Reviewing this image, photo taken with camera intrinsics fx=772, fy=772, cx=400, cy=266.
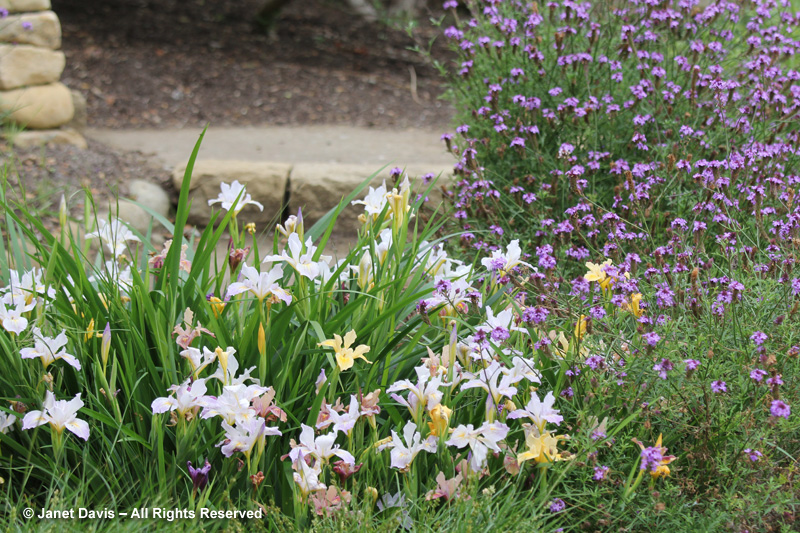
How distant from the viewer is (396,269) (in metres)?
2.29

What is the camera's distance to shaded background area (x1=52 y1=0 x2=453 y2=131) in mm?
7281

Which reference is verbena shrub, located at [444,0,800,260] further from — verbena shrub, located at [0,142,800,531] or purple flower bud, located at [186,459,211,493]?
purple flower bud, located at [186,459,211,493]

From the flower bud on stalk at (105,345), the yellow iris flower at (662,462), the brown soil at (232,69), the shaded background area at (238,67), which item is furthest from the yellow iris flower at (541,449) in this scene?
the shaded background area at (238,67)

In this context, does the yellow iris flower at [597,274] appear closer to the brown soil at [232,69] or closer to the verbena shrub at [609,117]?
the verbena shrub at [609,117]

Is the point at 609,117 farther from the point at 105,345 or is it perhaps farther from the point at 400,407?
the point at 105,345

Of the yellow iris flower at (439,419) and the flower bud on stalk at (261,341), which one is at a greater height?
the flower bud on stalk at (261,341)

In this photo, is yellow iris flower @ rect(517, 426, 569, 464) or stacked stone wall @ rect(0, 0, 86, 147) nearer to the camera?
yellow iris flower @ rect(517, 426, 569, 464)

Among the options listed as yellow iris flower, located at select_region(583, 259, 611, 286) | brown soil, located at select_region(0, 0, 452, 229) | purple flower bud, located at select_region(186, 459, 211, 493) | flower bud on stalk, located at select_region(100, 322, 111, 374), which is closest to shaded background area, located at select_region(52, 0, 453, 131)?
brown soil, located at select_region(0, 0, 452, 229)

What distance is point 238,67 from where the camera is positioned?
8.28 meters

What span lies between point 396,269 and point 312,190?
8.59ft

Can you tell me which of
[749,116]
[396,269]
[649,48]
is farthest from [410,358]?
[649,48]

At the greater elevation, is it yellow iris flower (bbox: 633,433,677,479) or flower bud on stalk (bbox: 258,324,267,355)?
flower bud on stalk (bbox: 258,324,267,355)

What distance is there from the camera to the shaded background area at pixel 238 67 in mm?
7281

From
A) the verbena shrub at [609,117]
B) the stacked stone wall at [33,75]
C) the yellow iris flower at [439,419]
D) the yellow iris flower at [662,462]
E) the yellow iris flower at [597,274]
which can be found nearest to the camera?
the yellow iris flower at [662,462]
